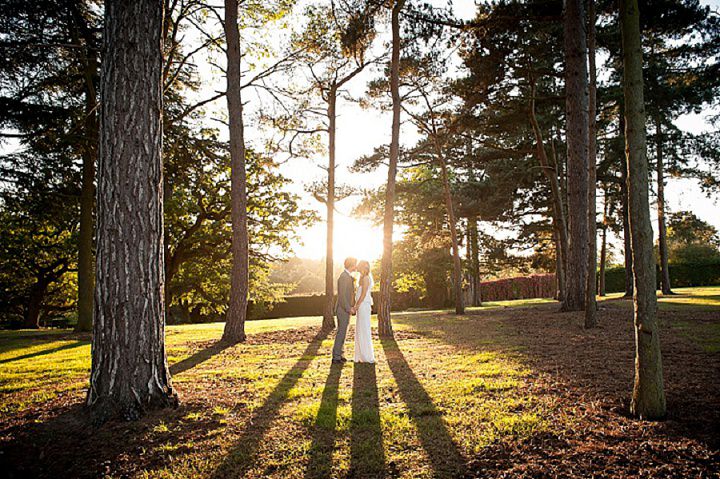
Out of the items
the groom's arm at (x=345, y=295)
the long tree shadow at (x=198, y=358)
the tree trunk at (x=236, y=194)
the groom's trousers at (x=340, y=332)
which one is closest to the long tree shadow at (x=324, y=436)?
the groom's trousers at (x=340, y=332)

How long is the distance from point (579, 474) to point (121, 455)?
3454 mm

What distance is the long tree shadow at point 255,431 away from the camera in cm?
309

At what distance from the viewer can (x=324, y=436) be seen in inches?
144

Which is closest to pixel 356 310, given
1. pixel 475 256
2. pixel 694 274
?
pixel 475 256

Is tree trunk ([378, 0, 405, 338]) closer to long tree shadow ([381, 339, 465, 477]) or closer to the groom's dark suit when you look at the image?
the groom's dark suit

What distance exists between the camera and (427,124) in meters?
17.6

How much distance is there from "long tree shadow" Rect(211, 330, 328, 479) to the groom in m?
0.78

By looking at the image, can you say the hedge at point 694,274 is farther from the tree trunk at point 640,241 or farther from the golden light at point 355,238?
the tree trunk at point 640,241

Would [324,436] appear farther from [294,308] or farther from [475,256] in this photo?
[294,308]

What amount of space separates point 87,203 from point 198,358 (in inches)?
332

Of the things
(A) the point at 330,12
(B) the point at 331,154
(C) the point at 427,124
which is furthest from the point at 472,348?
(C) the point at 427,124

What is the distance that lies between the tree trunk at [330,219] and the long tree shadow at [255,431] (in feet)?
20.7

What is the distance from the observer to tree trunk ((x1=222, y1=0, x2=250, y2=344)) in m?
10.1

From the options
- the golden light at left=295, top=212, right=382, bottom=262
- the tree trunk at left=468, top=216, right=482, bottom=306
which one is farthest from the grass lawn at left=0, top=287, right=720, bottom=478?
the tree trunk at left=468, top=216, right=482, bottom=306
